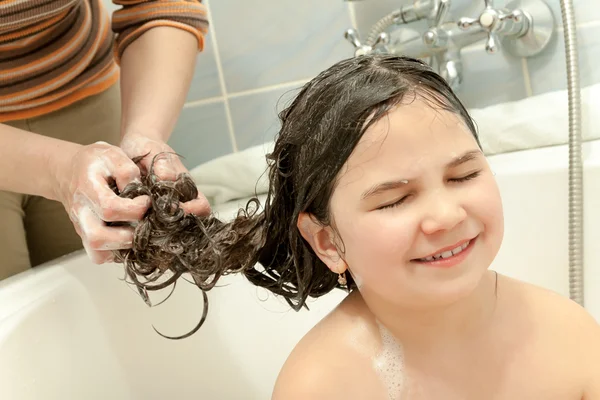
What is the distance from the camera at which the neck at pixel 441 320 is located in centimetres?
67

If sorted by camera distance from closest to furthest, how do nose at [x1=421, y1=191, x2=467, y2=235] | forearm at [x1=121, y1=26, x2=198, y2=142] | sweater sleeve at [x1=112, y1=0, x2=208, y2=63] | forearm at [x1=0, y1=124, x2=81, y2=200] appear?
nose at [x1=421, y1=191, x2=467, y2=235] → forearm at [x1=0, y1=124, x2=81, y2=200] → forearm at [x1=121, y1=26, x2=198, y2=142] → sweater sleeve at [x1=112, y1=0, x2=208, y2=63]

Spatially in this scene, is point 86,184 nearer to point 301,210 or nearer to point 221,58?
point 301,210

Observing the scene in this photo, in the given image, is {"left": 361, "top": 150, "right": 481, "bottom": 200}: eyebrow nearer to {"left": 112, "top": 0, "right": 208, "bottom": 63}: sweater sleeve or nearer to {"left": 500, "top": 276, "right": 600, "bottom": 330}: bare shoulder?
{"left": 500, "top": 276, "right": 600, "bottom": 330}: bare shoulder

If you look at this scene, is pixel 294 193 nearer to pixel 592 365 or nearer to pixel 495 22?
pixel 592 365

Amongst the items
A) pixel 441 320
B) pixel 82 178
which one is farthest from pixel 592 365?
pixel 82 178

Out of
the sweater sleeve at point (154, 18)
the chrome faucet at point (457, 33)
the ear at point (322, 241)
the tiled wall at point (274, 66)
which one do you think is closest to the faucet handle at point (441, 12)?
the chrome faucet at point (457, 33)

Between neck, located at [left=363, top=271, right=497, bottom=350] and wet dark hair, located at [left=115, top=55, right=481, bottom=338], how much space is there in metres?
0.06

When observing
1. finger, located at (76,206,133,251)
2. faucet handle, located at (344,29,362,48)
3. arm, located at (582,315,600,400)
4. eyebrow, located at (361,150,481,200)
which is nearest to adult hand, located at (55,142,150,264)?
finger, located at (76,206,133,251)

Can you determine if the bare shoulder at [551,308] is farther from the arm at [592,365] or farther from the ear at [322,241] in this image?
the ear at [322,241]

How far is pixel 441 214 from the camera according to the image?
558 mm

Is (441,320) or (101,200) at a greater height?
(101,200)

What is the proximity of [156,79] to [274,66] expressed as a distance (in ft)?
1.47

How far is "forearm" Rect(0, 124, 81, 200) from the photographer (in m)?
0.80

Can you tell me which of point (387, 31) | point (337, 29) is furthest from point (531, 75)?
point (337, 29)
